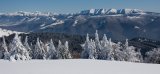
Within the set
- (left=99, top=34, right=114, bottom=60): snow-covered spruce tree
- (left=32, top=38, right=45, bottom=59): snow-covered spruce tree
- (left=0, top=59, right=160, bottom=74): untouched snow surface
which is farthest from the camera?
(left=32, top=38, right=45, bottom=59): snow-covered spruce tree

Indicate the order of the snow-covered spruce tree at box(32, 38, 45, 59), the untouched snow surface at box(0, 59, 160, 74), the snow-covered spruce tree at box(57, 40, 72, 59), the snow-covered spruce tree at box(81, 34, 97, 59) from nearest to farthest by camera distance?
the untouched snow surface at box(0, 59, 160, 74) → the snow-covered spruce tree at box(81, 34, 97, 59) → the snow-covered spruce tree at box(57, 40, 72, 59) → the snow-covered spruce tree at box(32, 38, 45, 59)

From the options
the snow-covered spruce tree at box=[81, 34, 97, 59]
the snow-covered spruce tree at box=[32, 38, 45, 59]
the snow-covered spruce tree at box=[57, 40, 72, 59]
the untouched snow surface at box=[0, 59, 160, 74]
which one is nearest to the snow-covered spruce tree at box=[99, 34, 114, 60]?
the snow-covered spruce tree at box=[81, 34, 97, 59]

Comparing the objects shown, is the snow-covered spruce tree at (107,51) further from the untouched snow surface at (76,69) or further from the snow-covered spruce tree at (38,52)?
the untouched snow surface at (76,69)

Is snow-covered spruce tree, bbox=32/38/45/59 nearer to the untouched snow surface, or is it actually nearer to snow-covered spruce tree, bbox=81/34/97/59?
snow-covered spruce tree, bbox=81/34/97/59

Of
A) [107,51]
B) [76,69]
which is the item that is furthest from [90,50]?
[76,69]

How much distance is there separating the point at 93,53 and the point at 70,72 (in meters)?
49.4

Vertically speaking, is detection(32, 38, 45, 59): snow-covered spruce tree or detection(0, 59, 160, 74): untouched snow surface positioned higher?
detection(0, 59, 160, 74): untouched snow surface

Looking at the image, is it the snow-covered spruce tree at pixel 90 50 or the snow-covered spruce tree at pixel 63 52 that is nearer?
the snow-covered spruce tree at pixel 90 50

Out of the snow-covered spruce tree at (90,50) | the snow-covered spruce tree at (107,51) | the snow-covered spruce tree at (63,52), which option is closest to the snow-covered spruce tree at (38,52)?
the snow-covered spruce tree at (63,52)

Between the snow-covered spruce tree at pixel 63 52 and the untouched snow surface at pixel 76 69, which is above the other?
the untouched snow surface at pixel 76 69

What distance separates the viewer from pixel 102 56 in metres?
79.1

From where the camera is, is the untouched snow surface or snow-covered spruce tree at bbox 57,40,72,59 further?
snow-covered spruce tree at bbox 57,40,72,59

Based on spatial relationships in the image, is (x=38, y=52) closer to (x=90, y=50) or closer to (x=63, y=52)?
(x=63, y=52)

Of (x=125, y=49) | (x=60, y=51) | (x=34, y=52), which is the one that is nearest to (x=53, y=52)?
(x=60, y=51)
